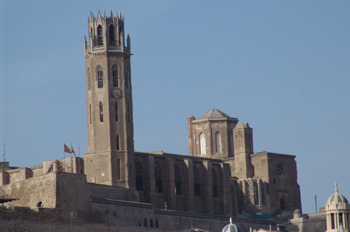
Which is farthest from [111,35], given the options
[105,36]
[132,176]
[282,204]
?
[282,204]

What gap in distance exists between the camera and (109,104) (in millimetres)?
115125

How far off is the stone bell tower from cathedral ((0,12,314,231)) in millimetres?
104

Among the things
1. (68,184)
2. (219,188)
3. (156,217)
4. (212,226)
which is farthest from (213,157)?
(68,184)

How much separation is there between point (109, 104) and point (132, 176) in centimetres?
789

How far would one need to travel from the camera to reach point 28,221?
92438 mm

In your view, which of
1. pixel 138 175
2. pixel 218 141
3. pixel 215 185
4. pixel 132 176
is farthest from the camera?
pixel 218 141

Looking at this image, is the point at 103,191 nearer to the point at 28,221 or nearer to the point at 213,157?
the point at 28,221

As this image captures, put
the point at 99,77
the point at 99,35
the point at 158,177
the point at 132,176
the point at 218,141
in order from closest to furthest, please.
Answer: the point at 132,176, the point at 99,77, the point at 99,35, the point at 158,177, the point at 218,141

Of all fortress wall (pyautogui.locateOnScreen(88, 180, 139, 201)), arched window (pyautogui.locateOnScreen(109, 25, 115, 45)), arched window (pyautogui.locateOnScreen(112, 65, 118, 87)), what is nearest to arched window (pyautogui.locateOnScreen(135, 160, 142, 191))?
fortress wall (pyautogui.locateOnScreen(88, 180, 139, 201))

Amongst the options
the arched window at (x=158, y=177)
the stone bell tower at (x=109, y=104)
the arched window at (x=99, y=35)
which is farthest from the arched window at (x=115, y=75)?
the arched window at (x=158, y=177)

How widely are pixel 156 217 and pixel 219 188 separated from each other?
2095 cm

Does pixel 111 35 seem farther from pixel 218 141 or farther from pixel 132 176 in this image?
pixel 218 141

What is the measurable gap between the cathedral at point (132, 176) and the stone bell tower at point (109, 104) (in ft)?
0.34

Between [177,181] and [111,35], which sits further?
[177,181]
